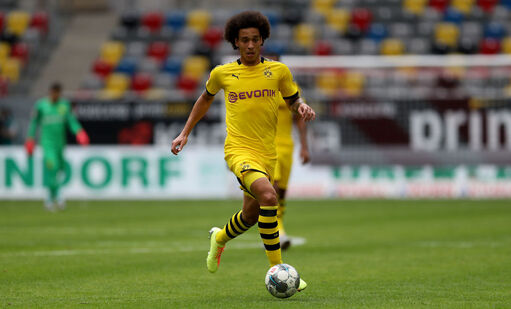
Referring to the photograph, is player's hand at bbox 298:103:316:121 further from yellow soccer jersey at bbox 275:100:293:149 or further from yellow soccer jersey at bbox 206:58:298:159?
yellow soccer jersey at bbox 275:100:293:149

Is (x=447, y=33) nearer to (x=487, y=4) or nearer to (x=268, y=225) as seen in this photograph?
(x=487, y=4)

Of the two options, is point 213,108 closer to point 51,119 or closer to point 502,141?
point 51,119

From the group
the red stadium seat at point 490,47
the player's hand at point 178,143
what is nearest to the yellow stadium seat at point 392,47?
the red stadium seat at point 490,47

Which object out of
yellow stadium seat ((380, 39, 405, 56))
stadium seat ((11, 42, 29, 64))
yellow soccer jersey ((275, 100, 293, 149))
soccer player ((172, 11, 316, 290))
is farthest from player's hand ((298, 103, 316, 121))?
stadium seat ((11, 42, 29, 64))

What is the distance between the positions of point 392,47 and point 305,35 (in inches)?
110

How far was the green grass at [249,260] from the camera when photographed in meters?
6.62

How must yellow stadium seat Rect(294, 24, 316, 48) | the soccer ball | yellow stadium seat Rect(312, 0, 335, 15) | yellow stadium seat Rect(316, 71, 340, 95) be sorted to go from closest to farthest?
the soccer ball
yellow stadium seat Rect(316, 71, 340, 95)
yellow stadium seat Rect(294, 24, 316, 48)
yellow stadium seat Rect(312, 0, 335, 15)

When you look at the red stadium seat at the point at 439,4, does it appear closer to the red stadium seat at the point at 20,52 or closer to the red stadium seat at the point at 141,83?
the red stadium seat at the point at 141,83

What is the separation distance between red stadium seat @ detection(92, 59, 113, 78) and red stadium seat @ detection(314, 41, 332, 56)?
21.2 feet

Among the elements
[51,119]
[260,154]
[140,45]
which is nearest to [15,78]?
[140,45]

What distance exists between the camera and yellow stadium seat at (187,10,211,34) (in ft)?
99.8

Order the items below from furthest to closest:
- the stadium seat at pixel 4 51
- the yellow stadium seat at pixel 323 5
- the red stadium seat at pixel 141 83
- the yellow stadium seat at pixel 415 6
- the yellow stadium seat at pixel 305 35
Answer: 1. the yellow stadium seat at pixel 323 5
2. the stadium seat at pixel 4 51
3. the yellow stadium seat at pixel 415 6
4. the yellow stadium seat at pixel 305 35
5. the red stadium seat at pixel 141 83

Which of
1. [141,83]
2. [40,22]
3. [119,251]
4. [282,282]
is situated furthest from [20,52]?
[282,282]

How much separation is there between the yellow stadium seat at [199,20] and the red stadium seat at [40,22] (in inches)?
187
